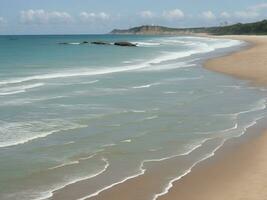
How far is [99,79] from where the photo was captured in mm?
32156

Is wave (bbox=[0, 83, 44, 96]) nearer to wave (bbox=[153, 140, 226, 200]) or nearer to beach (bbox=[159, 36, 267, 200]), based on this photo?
wave (bbox=[153, 140, 226, 200])

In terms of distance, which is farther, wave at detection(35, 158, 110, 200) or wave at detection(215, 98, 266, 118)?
wave at detection(215, 98, 266, 118)

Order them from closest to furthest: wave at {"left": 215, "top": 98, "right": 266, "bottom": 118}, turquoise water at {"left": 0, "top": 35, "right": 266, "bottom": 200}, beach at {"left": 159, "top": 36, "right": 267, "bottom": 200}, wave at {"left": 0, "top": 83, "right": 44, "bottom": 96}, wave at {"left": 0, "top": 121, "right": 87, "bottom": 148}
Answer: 1. beach at {"left": 159, "top": 36, "right": 267, "bottom": 200}
2. turquoise water at {"left": 0, "top": 35, "right": 266, "bottom": 200}
3. wave at {"left": 0, "top": 121, "right": 87, "bottom": 148}
4. wave at {"left": 215, "top": 98, "right": 266, "bottom": 118}
5. wave at {"left": 0, "top": 83, "right": 44, "bottom": 96}

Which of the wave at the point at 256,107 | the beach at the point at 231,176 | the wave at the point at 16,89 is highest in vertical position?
the wave at the point at 16,89

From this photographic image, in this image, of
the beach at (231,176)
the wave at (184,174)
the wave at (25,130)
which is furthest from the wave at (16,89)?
the beach at (231,176)

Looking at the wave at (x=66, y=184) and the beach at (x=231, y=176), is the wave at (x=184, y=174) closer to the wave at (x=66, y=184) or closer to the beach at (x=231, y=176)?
the beach at (x=231, y=176)

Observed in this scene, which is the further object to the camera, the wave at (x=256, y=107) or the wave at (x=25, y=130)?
the wave at (x=256, y=107)

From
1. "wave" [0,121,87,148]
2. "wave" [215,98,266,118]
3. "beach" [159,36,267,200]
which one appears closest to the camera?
"beach" [159,36,267,200]

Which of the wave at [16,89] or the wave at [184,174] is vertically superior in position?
the wave at [16,89]

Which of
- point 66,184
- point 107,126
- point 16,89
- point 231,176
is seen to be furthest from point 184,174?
point 16,89

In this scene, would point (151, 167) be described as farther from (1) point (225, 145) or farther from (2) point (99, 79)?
(2) point (99, 79)

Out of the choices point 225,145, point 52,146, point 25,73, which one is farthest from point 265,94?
point 25,73

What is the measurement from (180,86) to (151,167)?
15816mm

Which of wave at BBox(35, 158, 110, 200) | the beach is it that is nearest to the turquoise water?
wave at BBox(35, 158, 110, 200)
